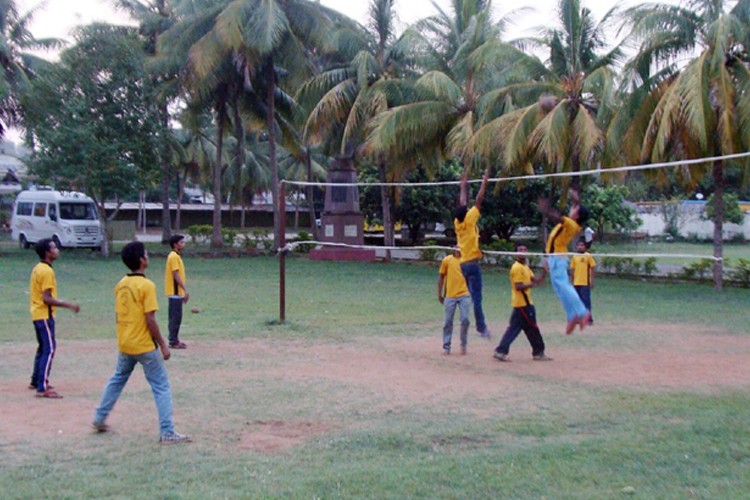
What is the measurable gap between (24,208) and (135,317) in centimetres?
2989

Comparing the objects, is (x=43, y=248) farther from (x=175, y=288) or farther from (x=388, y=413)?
(x=388, y=413)

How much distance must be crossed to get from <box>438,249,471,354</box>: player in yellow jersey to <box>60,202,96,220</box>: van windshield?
956 inches

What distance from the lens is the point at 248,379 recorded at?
9766mm

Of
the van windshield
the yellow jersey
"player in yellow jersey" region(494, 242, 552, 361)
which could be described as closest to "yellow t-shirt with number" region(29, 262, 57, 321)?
"player in yellow jersey" region(494, 242, 552, 361)

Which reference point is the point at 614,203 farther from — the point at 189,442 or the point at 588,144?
the point at 189,442

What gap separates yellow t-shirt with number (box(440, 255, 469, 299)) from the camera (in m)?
11.5

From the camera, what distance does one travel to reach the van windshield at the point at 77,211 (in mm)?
32562

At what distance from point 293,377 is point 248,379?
510 mm

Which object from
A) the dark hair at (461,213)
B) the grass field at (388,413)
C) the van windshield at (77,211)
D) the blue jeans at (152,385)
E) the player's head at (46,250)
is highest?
the van windshield at (77,211)

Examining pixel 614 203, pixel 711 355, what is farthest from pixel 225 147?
pixel 711 355

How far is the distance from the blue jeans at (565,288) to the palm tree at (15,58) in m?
24.7

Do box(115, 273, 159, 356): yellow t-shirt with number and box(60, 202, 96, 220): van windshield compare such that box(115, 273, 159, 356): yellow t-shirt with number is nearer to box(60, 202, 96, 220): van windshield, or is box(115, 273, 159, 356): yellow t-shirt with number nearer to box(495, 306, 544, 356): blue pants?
box(495, 306, 544, 356): blue pants

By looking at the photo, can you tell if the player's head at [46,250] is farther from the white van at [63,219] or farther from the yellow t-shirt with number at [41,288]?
the white van at [63,219]

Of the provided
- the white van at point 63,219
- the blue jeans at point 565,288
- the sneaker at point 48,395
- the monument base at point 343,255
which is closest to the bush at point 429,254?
the monument base at point 343,255
